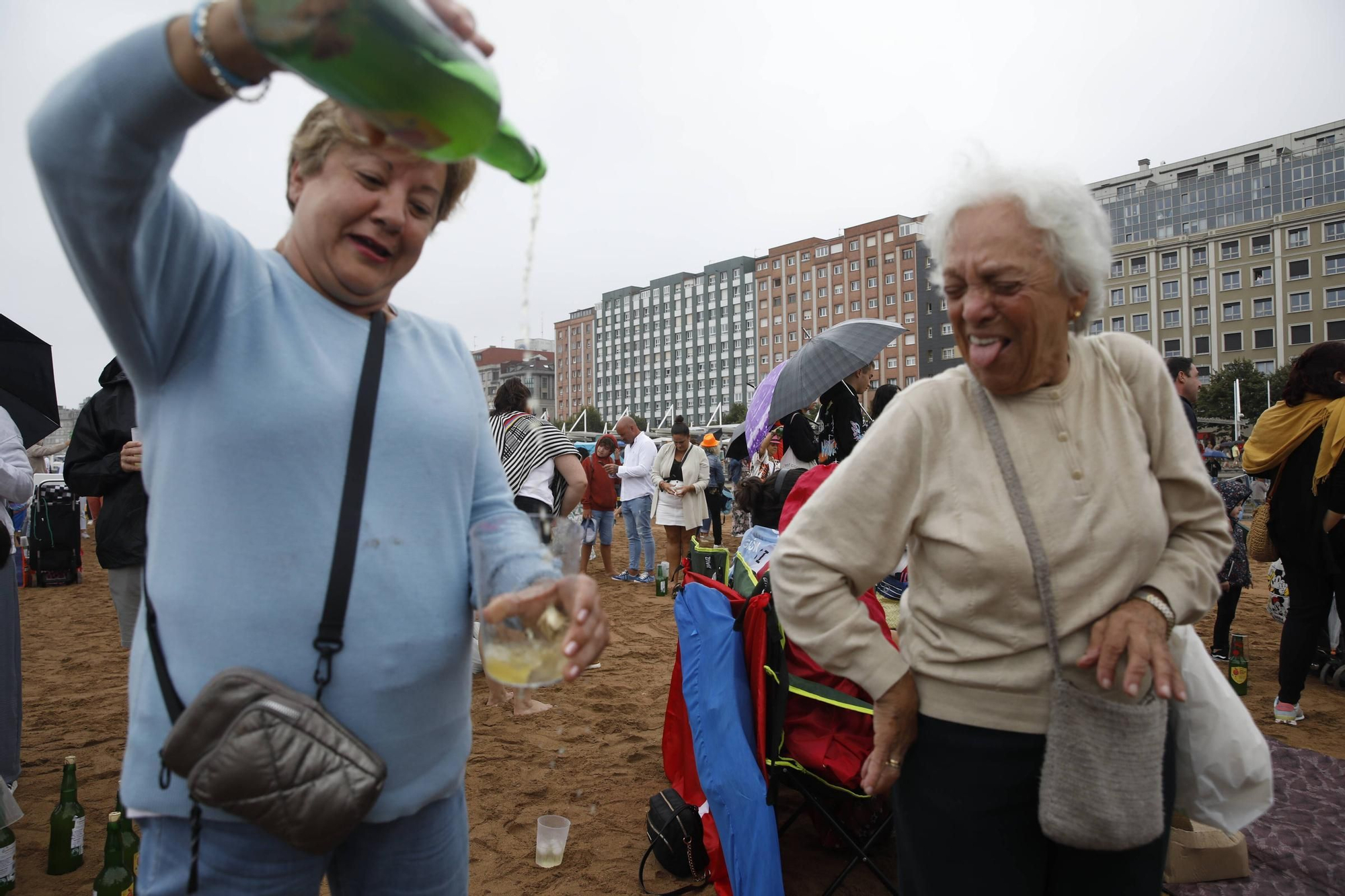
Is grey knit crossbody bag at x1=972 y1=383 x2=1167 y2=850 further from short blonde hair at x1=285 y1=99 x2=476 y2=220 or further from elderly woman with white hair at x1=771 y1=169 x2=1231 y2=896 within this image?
short blonde hair at x1=285 y1=99 x2=476 y2=220

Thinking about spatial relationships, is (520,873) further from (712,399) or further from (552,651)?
(712,399)

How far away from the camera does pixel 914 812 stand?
5.32 ft

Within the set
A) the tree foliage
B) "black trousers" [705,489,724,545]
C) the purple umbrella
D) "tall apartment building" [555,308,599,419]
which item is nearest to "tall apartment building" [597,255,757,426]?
"tall apartment building" [555,308,599,419]

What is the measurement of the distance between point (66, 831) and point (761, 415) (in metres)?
4.48

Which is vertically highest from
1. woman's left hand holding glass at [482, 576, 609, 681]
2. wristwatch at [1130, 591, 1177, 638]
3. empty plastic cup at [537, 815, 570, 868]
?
woman's left hand holding glass at [482, 576, 609, 681]

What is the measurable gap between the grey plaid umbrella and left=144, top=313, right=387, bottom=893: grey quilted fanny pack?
4.11 meters

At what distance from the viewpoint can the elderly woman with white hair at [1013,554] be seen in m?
1.46

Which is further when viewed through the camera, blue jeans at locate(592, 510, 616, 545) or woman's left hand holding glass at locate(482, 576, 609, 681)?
blue jeans at locate(592, 510, 616, 545)

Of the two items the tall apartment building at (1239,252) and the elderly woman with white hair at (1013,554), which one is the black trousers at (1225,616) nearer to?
the elderly woman with white hair at (1013,554)

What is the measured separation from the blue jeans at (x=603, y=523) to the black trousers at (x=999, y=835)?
28.6 feet

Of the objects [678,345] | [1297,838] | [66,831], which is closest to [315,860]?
[66,831]

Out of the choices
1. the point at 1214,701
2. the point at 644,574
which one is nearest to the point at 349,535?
the point at 1214,701

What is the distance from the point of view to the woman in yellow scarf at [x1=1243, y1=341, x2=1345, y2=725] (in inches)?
163

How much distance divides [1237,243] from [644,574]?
72518 mm
